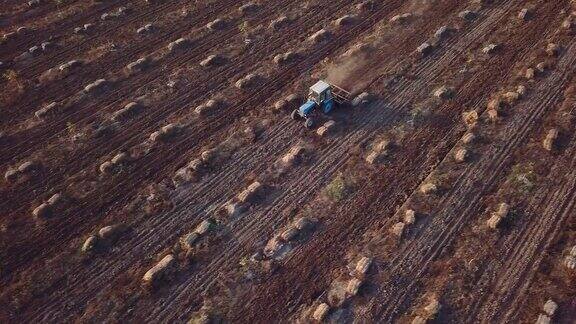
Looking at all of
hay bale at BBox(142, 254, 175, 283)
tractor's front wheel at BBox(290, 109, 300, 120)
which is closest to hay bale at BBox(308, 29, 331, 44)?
tractor's front wheel at BBox(290, 109, 300, 120)

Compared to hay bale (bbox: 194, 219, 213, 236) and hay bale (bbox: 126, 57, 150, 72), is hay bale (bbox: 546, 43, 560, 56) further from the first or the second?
hay bale (bbox: 126, 57, 150, 72)

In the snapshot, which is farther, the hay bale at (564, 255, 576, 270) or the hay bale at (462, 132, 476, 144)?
the hay bale at (462, 132, 476, 144)

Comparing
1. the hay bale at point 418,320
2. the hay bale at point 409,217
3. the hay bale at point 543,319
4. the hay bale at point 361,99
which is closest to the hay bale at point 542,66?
the hay bale at point 361,99

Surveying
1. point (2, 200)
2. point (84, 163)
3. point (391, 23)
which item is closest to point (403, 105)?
point (391, 23)

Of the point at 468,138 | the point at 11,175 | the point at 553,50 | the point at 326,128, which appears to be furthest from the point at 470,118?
A: the point at 11,175

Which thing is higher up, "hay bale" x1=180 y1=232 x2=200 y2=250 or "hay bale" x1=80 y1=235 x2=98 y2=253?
"hay bale" x1=80 y1=235 x2=98 y2=253

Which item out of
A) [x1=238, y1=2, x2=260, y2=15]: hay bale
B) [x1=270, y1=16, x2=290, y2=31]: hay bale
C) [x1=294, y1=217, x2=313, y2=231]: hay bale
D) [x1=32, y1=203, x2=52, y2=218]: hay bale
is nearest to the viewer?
[x1=294, y1=217, x2=313, y2=231]: hay bale

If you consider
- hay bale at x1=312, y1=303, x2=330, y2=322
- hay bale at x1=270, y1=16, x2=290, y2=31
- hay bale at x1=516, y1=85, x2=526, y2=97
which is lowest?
hay bale at x1=312, y1=303, x2=330, y2=322

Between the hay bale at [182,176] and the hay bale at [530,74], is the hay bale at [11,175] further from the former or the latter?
the hay bale at [530,74]
